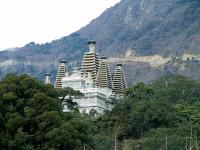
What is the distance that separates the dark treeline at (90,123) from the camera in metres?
27.5

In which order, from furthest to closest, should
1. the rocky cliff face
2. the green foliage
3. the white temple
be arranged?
the rocky cliff face
the white temple
the green foliage

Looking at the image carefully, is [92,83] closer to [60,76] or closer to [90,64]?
[90,64]

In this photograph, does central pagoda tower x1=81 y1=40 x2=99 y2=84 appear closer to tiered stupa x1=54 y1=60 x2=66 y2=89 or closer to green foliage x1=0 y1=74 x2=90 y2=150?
tiered stupa x1=54 y1=60 x2=66 y2=89

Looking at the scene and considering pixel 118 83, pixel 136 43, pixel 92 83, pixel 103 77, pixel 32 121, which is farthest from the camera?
pixel 136 43

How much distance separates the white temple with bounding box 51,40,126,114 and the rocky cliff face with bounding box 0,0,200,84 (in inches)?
1782

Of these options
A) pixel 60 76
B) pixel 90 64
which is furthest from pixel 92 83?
pixel 60 76

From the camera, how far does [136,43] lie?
134000 mm

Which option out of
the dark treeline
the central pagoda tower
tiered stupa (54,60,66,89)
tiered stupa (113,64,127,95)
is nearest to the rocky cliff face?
tiered stupa (113,64,127,95)

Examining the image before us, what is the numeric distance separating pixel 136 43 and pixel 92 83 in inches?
3195

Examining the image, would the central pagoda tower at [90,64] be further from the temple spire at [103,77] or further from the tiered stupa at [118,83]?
the tiered stupa at [118,83]

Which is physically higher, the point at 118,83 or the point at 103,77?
the point at 103,77

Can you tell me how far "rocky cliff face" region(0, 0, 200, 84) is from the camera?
390 feet

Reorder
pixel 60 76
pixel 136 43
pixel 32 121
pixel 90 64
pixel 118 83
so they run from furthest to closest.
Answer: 1. pixel 136 43
2. pixel 118 83
3. pixel 60 76
4. pixel 90 64
5. pixel 32 121

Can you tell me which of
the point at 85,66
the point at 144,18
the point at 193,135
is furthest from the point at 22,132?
the point at 144,18
